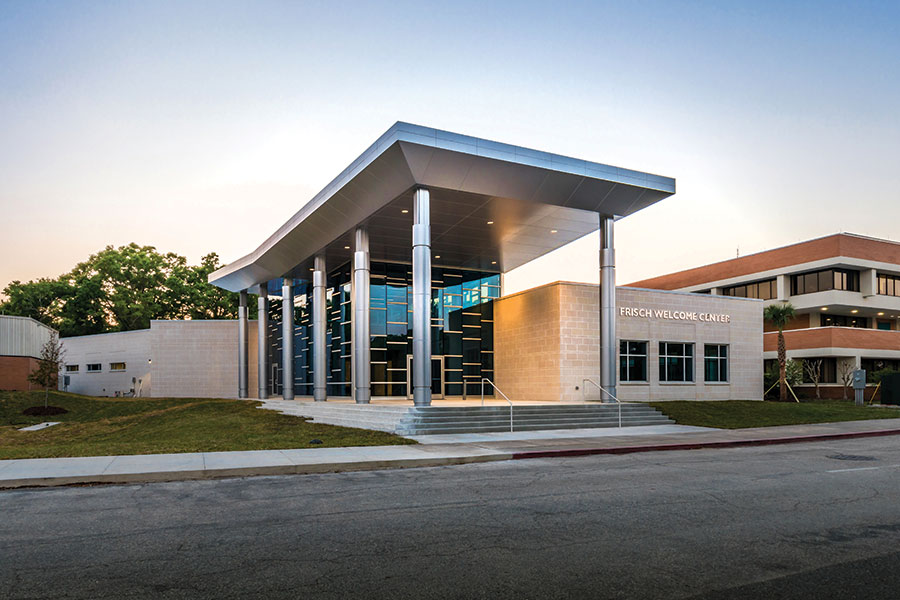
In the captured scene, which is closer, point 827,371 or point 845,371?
point 845,371

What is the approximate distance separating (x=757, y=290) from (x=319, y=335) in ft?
133

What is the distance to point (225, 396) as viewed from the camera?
156 feet

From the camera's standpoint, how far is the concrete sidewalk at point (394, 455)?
475 inches

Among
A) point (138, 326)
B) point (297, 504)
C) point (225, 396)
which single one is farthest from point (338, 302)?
point (138, 326)

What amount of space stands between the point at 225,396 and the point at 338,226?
78.6 feet

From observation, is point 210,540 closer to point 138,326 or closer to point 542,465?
point 542,465

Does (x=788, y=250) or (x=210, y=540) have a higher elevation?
(x=788, y=250)

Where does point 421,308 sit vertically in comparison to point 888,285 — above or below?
below

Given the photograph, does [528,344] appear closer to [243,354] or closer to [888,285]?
[243,354]

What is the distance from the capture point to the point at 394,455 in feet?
49.1

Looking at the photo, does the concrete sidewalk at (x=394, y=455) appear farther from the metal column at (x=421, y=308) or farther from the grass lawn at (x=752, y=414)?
the metal column at (x=421, y=308)

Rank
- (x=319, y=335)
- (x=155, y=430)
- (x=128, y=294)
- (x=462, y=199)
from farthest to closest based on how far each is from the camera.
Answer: (x=128, y=294) → (x=319, y=335) → (x=155, y=430) → (x=462, y=199)

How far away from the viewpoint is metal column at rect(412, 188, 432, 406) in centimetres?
2295

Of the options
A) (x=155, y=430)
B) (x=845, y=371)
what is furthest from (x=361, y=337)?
(x=845, y=371)
